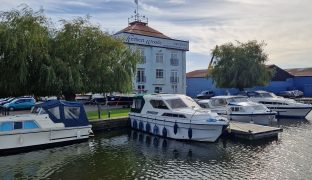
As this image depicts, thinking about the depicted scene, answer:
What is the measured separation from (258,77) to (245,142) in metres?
24.7

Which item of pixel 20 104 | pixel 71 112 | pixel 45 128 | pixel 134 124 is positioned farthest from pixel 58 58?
pixel 20 104

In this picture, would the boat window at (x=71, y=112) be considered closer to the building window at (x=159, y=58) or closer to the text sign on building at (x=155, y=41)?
the text sign on building at (x=155, y=41)

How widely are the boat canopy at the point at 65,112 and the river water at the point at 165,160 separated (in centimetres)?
158

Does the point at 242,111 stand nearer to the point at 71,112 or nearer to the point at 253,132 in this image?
the point at 253,132

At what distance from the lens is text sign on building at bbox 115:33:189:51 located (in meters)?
44.5

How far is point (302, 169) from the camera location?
14.5m

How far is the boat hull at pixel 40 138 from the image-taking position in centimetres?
1806

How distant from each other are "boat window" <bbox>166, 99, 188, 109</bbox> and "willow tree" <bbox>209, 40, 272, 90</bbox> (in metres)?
22.5

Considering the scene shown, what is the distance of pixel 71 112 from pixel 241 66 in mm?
29032

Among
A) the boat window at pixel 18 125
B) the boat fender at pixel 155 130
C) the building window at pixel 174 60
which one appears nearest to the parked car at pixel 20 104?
the boat window at pixel 18 125

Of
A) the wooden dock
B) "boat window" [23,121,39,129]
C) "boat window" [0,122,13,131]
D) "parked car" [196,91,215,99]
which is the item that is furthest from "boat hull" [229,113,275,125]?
"parked car" [196,91,215,99]

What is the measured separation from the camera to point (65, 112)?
2088 centimetres

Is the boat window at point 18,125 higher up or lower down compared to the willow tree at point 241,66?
lower down

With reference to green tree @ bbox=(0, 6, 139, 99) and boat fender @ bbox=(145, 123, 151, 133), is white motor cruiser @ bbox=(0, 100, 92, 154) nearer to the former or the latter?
green tree @ bbox=(0, 6, 139, 99)
